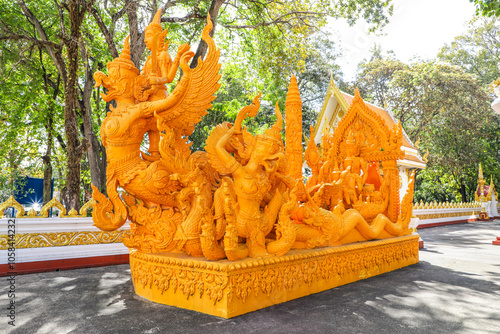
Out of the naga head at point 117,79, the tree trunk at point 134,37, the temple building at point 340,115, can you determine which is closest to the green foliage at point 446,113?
the temple building at point 340,115

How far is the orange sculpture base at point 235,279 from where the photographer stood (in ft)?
9.37

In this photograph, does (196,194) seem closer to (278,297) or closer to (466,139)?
(278,297)

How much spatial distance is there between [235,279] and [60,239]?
3.62 metres

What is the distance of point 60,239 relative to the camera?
16.8 feet

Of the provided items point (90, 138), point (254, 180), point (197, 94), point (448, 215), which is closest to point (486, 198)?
point (448, 215)

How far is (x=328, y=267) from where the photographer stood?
3920 mm

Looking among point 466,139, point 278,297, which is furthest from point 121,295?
point 466,139

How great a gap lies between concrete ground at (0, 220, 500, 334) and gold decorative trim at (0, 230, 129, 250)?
58cm

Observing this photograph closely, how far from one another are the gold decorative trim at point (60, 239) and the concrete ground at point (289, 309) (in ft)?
1.90

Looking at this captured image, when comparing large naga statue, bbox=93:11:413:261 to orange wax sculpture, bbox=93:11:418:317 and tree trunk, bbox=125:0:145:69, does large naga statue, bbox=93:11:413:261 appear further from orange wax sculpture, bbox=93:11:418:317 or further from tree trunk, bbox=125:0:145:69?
tree trunk, bbox=125:0:145:69

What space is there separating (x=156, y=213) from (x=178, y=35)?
31.6ft

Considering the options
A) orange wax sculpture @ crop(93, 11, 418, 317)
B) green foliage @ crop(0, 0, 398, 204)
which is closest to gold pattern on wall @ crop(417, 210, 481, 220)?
green foliage @ crop(0, 0, 398, 204)

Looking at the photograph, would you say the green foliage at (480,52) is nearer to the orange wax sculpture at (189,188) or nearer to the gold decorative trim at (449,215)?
the gold decorative trim at (449,215)

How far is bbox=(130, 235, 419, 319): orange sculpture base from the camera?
2.86 meters
